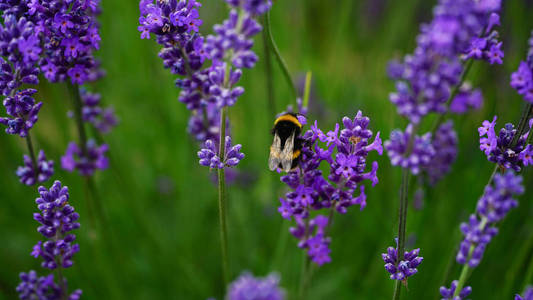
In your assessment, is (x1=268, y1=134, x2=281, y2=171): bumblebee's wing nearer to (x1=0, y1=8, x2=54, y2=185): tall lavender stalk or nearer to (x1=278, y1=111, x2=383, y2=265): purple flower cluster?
(x1=278, y1=111, x2=383, y2=265): purple flower cluster

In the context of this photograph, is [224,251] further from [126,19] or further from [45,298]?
[126,19]

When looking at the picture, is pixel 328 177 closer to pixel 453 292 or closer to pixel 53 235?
pixel 453 292

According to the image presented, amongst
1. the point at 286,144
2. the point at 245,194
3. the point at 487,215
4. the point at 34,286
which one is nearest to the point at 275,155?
the point at 286,144

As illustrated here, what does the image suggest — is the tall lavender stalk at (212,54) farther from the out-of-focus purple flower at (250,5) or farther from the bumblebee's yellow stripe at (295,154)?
the bumblebee's yellow stripe at (295,154)

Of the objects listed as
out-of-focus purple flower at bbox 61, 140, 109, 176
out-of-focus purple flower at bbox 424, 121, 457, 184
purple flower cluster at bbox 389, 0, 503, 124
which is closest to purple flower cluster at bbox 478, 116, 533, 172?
purple flower cluster at bbox 389, 0, 503, 124

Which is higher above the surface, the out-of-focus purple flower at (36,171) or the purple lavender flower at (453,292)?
the out-of-focus purple flower at (36,171)

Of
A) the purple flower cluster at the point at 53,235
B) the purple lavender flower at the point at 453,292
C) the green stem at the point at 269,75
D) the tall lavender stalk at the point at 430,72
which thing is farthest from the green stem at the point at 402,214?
the purple flower cluster at the point at 53,235
